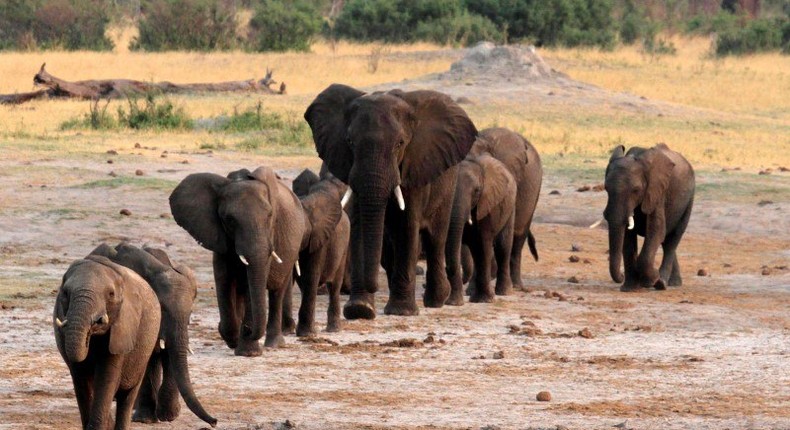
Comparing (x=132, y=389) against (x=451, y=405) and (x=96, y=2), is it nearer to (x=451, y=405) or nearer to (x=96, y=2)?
(x=451, y=405)

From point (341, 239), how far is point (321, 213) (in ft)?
1.24

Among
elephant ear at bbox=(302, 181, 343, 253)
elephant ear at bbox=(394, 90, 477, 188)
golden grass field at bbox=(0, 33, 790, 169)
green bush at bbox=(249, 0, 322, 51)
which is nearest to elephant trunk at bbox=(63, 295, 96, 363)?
elephant ear at bbox=(302, 181, 343, 253)

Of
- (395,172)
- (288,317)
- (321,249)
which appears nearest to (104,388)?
(321,249)

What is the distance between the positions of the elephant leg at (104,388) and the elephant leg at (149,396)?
927 millimetres

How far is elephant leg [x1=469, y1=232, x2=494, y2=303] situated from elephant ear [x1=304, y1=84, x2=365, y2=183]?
1.58m

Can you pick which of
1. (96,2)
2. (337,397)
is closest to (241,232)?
(337,397)

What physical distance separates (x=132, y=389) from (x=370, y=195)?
4.31 metres

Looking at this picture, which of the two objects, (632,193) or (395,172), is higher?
(395,172)

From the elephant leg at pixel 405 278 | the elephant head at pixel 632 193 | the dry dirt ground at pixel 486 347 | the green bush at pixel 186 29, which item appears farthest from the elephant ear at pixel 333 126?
the green bush at pixel 186 29

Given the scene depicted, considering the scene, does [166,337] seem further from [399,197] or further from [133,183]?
[133,183]

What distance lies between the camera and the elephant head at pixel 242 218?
9.32m

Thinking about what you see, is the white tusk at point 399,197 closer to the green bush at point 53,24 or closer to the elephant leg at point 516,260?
the elephant leg at point 516,260

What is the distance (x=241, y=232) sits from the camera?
30.8 feet

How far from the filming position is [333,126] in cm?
1199
